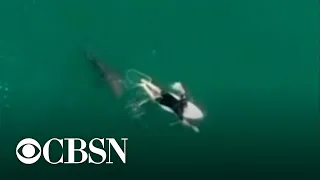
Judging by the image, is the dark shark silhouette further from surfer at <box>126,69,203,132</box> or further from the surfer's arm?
the surfer's arm

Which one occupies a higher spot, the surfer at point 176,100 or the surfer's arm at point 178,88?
the surfer's arm at point 178,88

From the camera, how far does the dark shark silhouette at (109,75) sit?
507cm

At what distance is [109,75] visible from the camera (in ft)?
16.6

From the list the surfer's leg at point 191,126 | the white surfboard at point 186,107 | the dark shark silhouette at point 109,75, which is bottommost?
the surfer's leg at point 191,126

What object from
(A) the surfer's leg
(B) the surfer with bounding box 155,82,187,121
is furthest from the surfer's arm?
(A) the surfer's leg

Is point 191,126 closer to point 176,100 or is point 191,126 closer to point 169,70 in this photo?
point 176,100

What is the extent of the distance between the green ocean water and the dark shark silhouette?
0.02 m

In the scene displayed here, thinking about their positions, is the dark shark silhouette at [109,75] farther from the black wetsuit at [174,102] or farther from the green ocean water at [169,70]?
the black wetsuit at [174,102]

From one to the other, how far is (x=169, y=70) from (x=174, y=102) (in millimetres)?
108

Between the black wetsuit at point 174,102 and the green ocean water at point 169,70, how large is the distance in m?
0.04

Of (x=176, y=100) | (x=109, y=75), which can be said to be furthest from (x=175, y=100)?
(x=109, y=75)

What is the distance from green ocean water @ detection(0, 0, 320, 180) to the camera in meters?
5.06

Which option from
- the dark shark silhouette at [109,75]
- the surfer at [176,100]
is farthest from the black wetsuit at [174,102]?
the dark shark silhouette at [109,75]

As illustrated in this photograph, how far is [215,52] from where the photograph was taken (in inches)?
200
